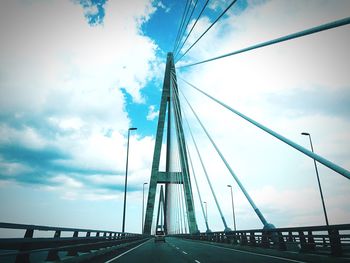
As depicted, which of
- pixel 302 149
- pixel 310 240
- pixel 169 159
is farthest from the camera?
pixel 169 159

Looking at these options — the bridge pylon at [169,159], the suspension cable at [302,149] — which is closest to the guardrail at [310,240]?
the suspension cable at [302,149]

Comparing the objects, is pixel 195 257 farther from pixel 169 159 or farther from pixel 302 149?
pixel 169 159

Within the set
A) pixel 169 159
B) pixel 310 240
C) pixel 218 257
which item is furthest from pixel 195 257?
pixel 169 159

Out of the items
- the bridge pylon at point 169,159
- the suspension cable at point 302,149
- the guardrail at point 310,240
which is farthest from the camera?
the bridge pylon at point 169,159

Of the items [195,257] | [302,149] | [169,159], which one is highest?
[169,159]

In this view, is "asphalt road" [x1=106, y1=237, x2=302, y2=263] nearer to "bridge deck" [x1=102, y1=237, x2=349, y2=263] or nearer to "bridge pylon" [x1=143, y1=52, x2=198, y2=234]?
"bridge deck" [x1=102, y1=237, x2=349, y2=263]

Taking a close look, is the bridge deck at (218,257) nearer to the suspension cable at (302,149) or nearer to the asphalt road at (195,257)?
the asphalt road at (195,257)

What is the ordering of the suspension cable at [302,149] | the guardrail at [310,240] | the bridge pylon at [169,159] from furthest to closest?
the bridge pylon at [169,159], the guardrail at [310,240], the suspension cable at [302,149]

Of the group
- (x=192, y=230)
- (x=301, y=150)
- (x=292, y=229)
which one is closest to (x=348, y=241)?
(x=292, y=229)

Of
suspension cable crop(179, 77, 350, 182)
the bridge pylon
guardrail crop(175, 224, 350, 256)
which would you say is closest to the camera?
suspension cable crop(179, 77, 350, 182)

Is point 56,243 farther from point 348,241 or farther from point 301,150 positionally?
point 348,241

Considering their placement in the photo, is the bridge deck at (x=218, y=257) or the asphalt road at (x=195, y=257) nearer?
the bridge deck at (x=218, y=257)

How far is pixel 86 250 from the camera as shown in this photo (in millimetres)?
9516

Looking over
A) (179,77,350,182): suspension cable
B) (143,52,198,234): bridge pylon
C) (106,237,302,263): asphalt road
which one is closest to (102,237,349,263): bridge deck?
(106,237,302,263): asphalt road
